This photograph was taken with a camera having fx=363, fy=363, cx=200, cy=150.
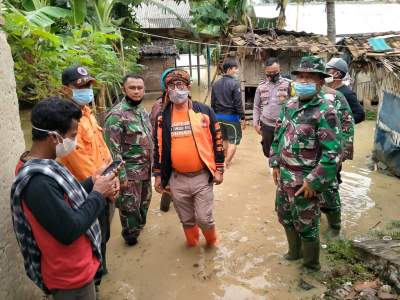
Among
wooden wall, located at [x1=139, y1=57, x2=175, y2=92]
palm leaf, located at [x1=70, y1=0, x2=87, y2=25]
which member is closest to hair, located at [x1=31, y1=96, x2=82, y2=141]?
palm leaf, located at [x1=70, y1=0, x2=87, y2=25]

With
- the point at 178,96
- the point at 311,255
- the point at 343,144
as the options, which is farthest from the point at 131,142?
the point at 343,144

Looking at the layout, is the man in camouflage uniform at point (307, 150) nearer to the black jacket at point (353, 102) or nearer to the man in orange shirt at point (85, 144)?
the black jacket at point (353, 102)

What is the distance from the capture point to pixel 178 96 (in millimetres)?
3535

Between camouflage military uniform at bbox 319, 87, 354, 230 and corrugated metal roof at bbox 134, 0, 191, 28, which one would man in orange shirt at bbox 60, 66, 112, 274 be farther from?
corrugated metal roof at bbox 134, 0, 191, 28

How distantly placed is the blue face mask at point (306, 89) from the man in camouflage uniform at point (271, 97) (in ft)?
8.03

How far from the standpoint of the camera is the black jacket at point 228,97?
6312 millimetres

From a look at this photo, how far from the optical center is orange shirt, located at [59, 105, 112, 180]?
9.61 ft

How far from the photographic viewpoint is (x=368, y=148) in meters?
8.33

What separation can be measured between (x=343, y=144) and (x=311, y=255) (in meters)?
1.22

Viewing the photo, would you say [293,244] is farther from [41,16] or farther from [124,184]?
[41,16]

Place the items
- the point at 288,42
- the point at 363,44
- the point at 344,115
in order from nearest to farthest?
the point at 344,115, the point at 363,44, the point at 288,42

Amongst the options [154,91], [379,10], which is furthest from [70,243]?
[379,10]

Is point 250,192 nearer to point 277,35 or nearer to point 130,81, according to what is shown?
point 130,81

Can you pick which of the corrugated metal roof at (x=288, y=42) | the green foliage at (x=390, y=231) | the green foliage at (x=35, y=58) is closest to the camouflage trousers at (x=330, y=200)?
the green foliage at (x=390, y=231)
